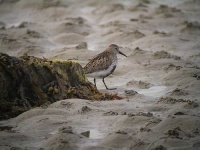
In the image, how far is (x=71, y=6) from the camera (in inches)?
838

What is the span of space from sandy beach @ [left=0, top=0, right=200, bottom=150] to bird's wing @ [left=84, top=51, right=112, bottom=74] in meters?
0.49

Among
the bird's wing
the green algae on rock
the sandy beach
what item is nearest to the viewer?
the sandy beach

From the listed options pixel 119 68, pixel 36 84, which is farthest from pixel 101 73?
pixel 36 84

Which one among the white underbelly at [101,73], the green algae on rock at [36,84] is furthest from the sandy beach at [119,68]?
the green algae on rock at [36,84]

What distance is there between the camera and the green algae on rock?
9.59 meters

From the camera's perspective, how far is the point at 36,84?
9.95 meters

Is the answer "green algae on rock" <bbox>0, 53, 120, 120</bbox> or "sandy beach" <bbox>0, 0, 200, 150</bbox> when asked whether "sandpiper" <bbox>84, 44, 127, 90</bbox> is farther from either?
"green algae on rock" <bbox>0, 53, 120, 120</bbox>

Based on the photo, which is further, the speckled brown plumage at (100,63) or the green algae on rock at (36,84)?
the speckled brown plumage at (100,63)

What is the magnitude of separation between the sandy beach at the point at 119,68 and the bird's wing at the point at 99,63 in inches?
19.2

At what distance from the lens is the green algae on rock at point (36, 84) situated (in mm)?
9594

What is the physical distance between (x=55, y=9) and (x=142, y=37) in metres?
5.21

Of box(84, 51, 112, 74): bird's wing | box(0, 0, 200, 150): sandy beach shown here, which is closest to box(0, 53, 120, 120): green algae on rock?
box(0, 0, 200, 150): sandy beach

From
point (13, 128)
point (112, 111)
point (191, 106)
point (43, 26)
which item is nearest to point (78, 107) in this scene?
point (112, 111)

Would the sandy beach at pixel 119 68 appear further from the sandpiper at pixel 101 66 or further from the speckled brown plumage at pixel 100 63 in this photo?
the speckled brown plumage at pixel 100 63
